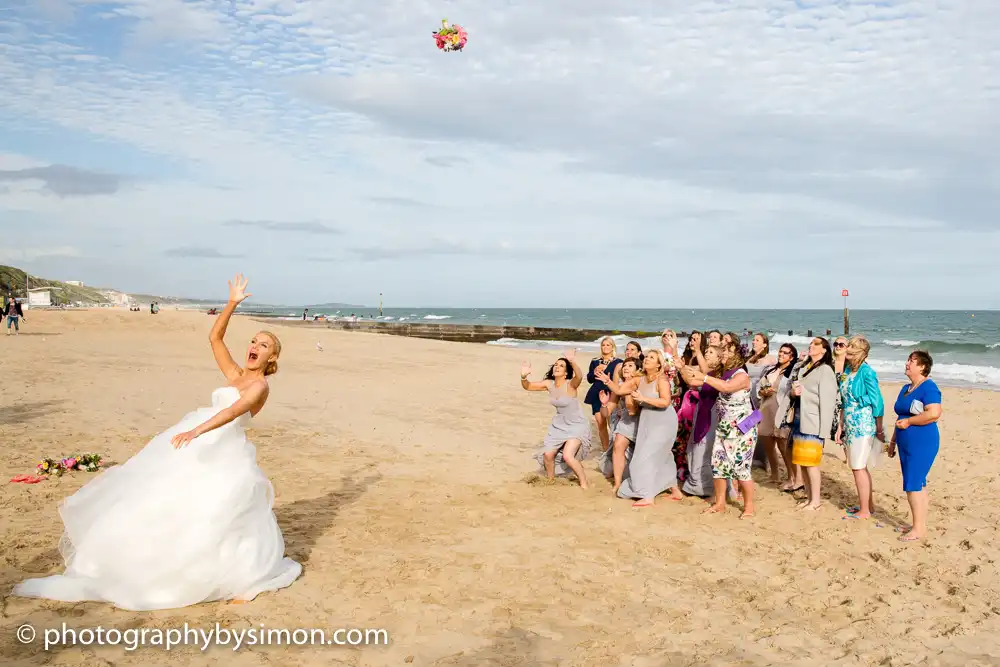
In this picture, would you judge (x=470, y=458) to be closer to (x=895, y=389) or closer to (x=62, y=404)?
(x=62, y=404)

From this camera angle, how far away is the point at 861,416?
7.09 meters

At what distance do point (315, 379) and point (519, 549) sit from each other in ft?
43.0

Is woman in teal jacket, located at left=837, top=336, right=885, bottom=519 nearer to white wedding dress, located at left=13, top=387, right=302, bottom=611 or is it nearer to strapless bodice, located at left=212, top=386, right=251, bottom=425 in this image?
white wedding dress, located at left=13, top=387, right=302, bottom=611

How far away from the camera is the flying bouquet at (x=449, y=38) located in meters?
9.87

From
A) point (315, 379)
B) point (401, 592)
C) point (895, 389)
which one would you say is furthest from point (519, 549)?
point (895, 389)

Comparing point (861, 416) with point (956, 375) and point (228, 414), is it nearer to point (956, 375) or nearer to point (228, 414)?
point (228, 414)

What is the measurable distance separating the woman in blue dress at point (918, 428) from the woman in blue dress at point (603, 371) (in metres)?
3.33

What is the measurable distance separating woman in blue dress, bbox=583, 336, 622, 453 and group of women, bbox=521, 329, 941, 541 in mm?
32

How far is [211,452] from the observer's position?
4.57 meters

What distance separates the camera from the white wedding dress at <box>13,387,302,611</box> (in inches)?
174

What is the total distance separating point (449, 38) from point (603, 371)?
17.7 ft

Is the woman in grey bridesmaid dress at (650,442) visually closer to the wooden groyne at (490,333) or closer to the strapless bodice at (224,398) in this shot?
the strapless bodice at (224,398)

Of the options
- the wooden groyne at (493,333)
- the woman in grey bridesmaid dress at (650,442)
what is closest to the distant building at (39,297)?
the wooden groyne at (493,333)

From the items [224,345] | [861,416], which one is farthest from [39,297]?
[861,416]
